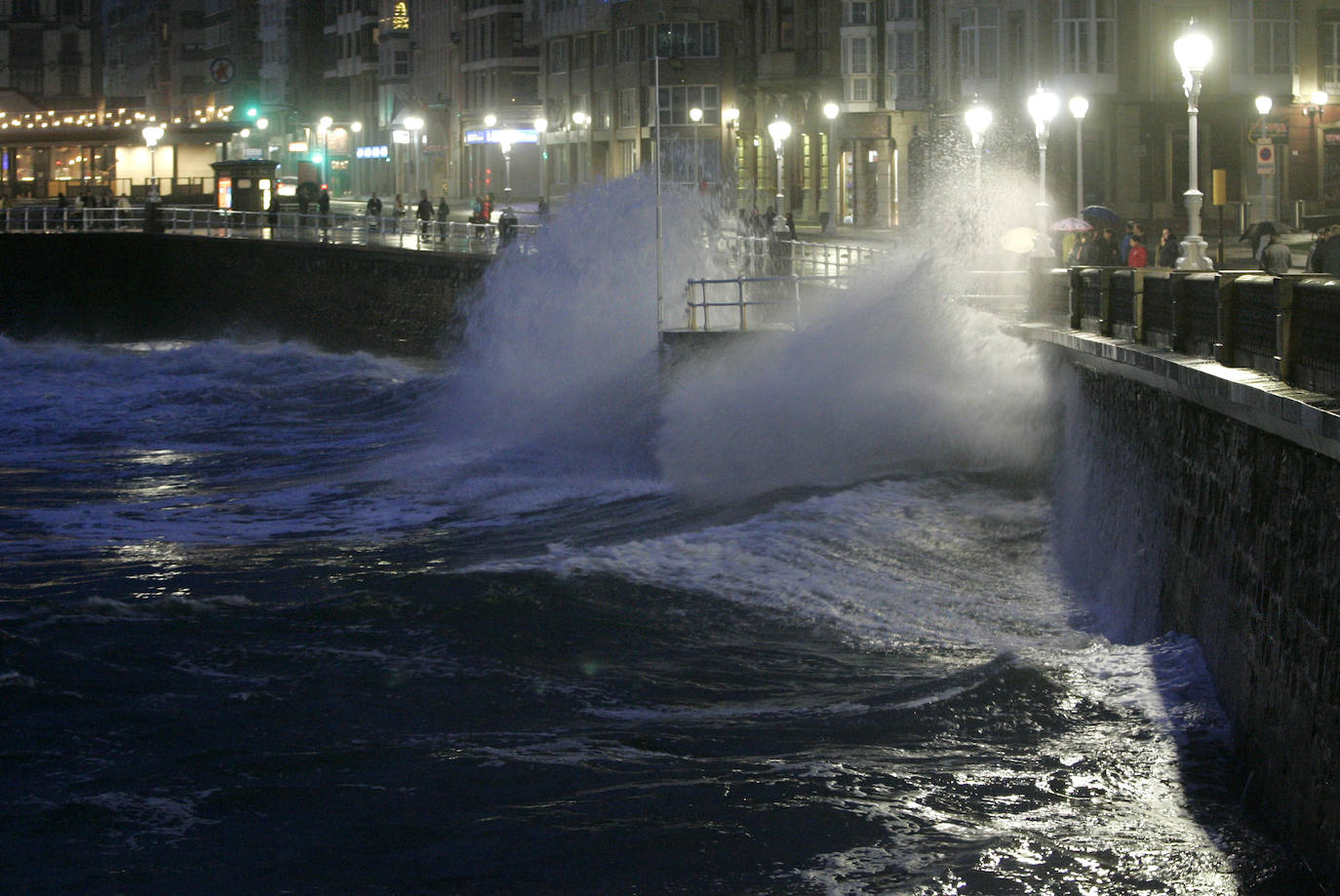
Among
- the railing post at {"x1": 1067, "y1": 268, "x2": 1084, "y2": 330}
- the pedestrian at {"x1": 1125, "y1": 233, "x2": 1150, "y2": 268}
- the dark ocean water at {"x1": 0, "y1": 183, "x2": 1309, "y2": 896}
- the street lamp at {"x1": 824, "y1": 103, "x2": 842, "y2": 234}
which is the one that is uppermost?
the street lamp at {"x1": 824, "y1": 103, "x2": 842, "y2": 234}

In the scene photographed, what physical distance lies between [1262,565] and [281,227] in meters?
48.1

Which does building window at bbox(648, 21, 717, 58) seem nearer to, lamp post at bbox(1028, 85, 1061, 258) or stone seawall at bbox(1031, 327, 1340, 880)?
lamp post at bbox(1028, 85, 1061, 258)

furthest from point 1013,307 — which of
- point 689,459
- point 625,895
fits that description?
point 625,895

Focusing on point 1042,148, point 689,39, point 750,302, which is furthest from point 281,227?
point 750,302

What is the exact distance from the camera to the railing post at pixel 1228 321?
1414cm

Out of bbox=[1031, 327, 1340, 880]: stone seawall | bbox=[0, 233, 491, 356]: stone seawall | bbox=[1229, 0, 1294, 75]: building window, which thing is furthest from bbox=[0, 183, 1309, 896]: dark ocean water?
bbox=[1229, 0, 1294, 75]: building window

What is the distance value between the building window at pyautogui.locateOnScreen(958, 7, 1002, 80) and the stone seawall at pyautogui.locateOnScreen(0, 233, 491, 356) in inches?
747

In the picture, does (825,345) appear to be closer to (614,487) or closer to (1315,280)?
(614,487)

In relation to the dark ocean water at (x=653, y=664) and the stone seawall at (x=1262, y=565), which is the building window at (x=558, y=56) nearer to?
the dark ocean water at (x=653, y=664)

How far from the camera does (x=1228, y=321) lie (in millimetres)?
14148

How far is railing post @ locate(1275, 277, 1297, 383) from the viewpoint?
12.3m

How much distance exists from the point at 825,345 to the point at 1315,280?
647 inches

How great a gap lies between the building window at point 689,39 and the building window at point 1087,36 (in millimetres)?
29191

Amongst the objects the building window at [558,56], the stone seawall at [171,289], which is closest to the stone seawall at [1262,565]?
the stone seawall at [171,289]
